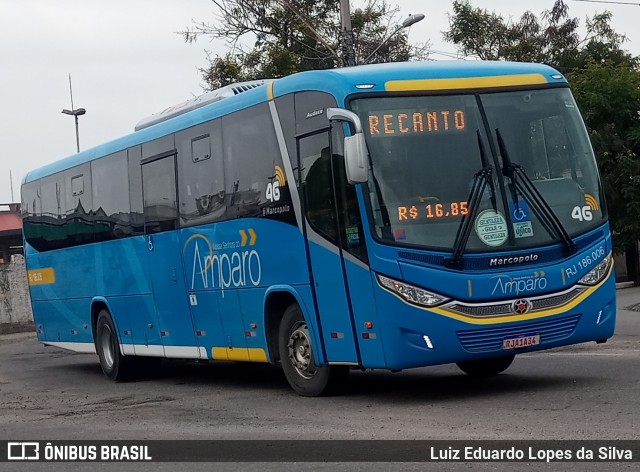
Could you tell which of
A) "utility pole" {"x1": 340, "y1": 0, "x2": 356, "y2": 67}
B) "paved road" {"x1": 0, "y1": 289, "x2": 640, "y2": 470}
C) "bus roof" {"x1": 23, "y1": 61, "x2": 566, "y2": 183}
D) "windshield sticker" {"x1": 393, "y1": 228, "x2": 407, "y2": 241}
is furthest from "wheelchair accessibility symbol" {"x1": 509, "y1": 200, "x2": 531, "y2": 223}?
"utility pole" {"x1": 340, "y1": 0, "x2": 356, "y2": 67}

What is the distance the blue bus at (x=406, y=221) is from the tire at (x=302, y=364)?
2cm

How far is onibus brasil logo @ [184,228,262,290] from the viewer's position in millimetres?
14117

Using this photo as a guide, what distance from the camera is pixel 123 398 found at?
15.7m

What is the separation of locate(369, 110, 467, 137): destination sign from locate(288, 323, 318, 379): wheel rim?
234cm

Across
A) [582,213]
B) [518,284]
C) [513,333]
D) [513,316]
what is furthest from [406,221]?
[582,213]

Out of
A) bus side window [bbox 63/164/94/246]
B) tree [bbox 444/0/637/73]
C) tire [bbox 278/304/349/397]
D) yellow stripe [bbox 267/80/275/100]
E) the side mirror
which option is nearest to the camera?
the side mirror

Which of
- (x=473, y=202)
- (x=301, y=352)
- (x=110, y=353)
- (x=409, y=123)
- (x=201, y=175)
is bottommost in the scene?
(x=110, y=353)

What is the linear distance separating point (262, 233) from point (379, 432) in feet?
13.6

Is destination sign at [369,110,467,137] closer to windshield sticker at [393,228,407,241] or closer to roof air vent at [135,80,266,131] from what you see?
windshield sticker at [393,228,407,241]

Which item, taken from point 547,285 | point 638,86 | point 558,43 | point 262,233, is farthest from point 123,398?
point 558,43

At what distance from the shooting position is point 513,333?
11.9 metres

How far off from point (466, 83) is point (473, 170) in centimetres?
93

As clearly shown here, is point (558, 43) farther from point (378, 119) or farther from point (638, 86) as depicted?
point (378, 119)

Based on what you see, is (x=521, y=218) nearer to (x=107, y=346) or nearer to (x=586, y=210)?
(x=586, y=210)
